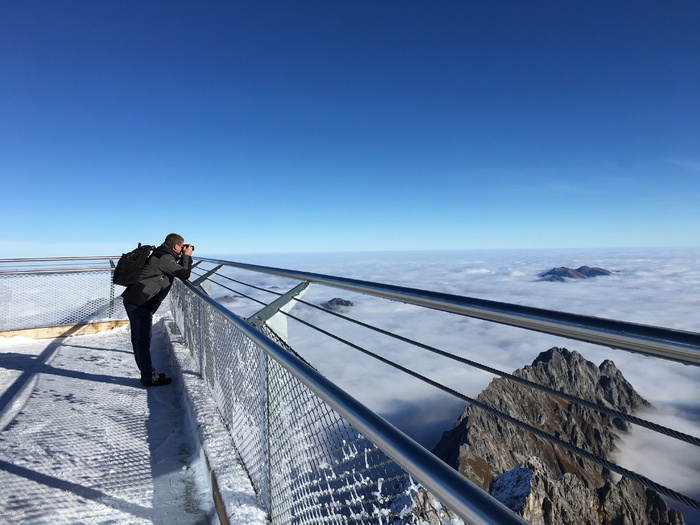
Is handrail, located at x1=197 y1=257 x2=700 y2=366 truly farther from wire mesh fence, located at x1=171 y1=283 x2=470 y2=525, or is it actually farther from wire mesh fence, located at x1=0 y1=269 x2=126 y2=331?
wire mesh fence, located at x1=0 y1=269 x2=126 y2=331

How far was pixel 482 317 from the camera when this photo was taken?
95 centimetres

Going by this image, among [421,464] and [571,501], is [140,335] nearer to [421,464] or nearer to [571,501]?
[421,464]

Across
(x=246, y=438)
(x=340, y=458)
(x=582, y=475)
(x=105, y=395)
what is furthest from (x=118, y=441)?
(x=582, y=475)

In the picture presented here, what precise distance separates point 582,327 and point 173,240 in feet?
13.9

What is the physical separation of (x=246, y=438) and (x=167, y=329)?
4041mm

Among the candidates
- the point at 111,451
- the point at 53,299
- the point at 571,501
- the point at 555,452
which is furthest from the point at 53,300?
the point at 555,452

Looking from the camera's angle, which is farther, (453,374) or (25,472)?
(453,374)

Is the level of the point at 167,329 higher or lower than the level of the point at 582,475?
higher

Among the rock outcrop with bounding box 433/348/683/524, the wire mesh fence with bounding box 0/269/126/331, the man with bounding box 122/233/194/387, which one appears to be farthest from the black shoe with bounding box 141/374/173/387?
the rock outcrop with bounding box 433/348/683/524

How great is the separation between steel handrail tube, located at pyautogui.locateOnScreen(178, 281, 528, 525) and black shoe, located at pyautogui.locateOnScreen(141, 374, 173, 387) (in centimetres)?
362

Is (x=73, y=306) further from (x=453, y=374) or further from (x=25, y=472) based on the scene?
(x=453, y=374)

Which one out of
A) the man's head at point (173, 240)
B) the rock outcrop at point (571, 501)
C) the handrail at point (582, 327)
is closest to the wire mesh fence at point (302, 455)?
the handrail at point (582, 327)

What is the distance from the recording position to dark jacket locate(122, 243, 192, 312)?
3939mm

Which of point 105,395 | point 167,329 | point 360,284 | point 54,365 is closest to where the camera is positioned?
point 360,284
